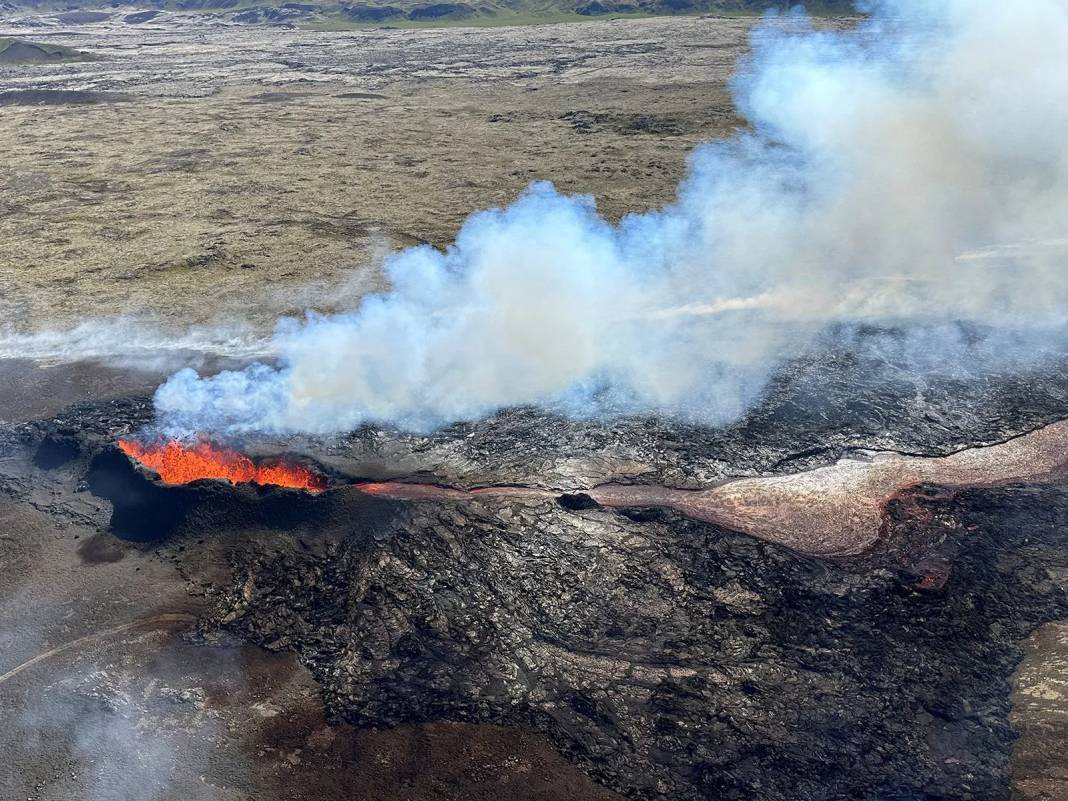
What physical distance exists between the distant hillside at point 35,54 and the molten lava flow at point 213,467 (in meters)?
88.7

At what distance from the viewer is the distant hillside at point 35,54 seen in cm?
8438

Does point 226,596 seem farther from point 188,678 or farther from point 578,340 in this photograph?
point 578,340

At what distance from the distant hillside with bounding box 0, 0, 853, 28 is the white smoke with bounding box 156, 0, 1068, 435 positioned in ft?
221

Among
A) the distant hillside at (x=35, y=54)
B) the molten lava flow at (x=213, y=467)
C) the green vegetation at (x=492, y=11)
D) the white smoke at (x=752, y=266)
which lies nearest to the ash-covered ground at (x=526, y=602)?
the molten lava flow at (x=213, y=467)

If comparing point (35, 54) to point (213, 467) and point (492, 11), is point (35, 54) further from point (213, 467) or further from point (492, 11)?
point (213, 467)

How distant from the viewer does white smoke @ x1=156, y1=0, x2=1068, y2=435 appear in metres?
21.3

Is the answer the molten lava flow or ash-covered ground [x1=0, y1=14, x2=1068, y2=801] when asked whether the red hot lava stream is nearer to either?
ash-covered ground [x1=0, y1=14, x2=1068, y2=801]

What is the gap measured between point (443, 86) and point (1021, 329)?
55816 millimetres

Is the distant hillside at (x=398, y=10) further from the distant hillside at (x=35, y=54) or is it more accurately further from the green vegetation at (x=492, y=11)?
the distant hillside at (x=35, y=54)

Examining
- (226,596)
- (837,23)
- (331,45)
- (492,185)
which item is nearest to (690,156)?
(492,185)

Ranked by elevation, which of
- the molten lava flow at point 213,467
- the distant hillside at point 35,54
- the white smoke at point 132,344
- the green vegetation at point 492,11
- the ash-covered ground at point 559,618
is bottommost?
the ash-covered ground at point 559,618

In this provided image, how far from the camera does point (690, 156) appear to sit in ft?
143

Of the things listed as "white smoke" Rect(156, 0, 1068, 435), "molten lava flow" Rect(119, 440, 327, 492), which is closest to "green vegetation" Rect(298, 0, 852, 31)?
"white smoke" Rect(156, 0, 1068, 435)

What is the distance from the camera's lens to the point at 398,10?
117188mm
